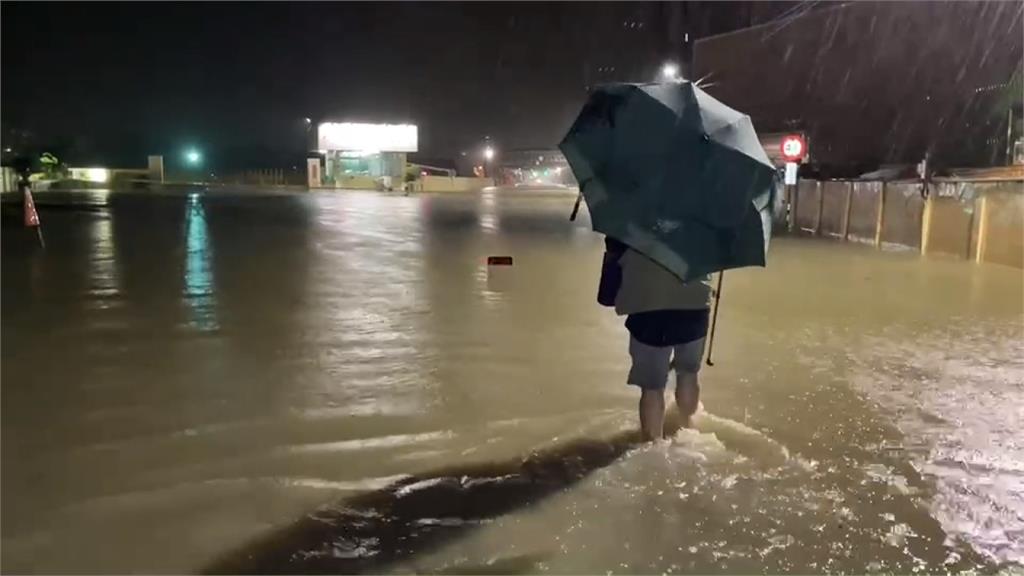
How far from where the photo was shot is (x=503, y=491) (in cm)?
422

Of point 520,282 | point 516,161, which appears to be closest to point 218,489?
point 520,282

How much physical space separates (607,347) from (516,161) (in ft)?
258

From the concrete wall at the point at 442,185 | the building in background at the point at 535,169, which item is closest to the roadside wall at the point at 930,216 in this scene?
the concrete wall at the point at 442,185

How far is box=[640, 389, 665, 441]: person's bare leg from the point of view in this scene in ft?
15.5

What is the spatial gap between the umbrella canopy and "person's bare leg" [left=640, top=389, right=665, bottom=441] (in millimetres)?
854

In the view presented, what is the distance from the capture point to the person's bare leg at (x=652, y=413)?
4727 millimetres

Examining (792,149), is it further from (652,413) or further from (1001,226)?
(652,413)

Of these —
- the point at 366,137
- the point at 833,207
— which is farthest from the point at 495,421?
the point at 366,137

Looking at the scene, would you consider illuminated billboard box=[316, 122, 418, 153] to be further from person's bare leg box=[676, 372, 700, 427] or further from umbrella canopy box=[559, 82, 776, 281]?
umbrella canopy box=[559, 82, 776, 281]

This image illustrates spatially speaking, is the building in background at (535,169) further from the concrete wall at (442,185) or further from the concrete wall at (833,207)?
the concrete wall at (833,207)

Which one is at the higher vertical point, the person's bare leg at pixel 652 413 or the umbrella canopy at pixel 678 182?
the umbrella canopy at pixel 678 182

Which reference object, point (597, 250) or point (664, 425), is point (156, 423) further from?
point (597, 250)

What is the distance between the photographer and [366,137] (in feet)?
205

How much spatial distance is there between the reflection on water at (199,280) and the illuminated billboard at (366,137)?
43654 millimetres
